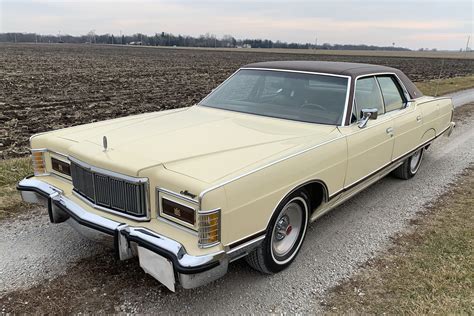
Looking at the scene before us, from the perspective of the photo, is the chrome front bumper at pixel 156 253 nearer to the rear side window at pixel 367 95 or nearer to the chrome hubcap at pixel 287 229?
the chrome hubcap at pixel 287 229

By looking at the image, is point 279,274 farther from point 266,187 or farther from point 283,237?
point 266,187

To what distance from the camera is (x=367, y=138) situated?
143 inches

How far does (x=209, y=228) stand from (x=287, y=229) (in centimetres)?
98

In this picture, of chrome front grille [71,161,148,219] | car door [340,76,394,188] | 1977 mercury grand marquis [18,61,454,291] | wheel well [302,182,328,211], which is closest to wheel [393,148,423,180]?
1977 mercury grand marquis [18,61,454,291]

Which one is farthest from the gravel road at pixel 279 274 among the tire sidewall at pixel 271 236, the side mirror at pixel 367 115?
the side mirror at pixel 367 115

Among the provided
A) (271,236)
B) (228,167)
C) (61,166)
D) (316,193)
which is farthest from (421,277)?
(61,166)

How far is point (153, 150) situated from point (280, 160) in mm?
883

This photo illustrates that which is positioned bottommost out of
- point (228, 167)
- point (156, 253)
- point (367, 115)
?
point (156, 253)

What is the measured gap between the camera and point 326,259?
3236mm

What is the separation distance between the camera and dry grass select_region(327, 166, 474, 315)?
2.63 metres

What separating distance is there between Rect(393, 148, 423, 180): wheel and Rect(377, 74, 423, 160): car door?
0.91ft

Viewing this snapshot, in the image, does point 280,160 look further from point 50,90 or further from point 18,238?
point 50,90

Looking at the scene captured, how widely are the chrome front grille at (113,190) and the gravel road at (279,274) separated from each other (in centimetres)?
64

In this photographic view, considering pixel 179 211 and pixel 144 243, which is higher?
pixel 179 211
